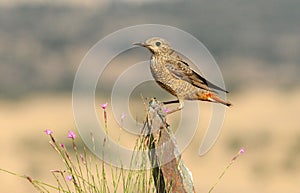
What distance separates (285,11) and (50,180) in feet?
146

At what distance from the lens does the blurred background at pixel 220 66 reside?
71.1 ft

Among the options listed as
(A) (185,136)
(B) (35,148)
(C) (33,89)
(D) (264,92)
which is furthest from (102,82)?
(A) (185,136)

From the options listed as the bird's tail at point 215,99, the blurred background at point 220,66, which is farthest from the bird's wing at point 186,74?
the blurred background at point 220,66

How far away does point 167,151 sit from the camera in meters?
5.32

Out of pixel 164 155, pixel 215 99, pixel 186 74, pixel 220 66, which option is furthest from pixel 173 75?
pixel 220 66

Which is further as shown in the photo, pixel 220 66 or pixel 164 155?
pixel 220 66

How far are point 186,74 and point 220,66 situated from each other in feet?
121

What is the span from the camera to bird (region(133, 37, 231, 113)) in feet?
18.5

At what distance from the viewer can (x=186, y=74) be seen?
580 centimetres

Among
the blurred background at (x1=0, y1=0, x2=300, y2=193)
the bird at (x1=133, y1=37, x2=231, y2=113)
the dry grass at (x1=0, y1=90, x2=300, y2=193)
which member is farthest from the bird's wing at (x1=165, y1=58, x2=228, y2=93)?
the dry grass at (x1=0, y1=90, x2=300, y2=193)

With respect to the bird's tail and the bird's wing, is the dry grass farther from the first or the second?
the bird's wing

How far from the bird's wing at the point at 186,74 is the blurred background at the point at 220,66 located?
1074 centimetres

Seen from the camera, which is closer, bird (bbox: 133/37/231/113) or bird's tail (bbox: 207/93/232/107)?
bird (bbox: 133/37/231/113)

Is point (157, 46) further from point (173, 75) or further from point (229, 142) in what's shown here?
point (229, 142)
